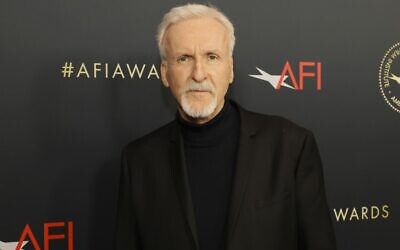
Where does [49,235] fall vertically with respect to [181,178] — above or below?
below

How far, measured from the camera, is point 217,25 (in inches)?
39.8

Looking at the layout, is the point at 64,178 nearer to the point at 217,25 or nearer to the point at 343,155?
the point at 217,25

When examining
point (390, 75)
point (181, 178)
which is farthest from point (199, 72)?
point (390, 75)

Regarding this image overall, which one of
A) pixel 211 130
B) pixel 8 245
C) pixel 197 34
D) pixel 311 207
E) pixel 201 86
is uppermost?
pixel 197 34

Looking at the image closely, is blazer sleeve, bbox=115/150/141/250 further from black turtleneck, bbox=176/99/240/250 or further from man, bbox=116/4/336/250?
black turtleneck, bbox=176/99/240/250

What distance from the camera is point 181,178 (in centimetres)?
100

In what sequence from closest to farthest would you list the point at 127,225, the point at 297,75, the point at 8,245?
the point at 127,225, the point at 8,245, the point at 297,75

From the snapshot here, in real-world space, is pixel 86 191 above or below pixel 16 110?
below

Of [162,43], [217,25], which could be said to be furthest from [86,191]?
[217,25]

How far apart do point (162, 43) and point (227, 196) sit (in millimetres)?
405

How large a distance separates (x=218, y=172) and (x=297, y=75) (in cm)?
59

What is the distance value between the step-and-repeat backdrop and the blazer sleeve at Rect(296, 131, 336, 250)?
439mm

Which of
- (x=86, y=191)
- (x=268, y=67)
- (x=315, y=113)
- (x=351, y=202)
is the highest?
(x=268, y=67)

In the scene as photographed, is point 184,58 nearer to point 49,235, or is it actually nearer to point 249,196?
point 249,196
